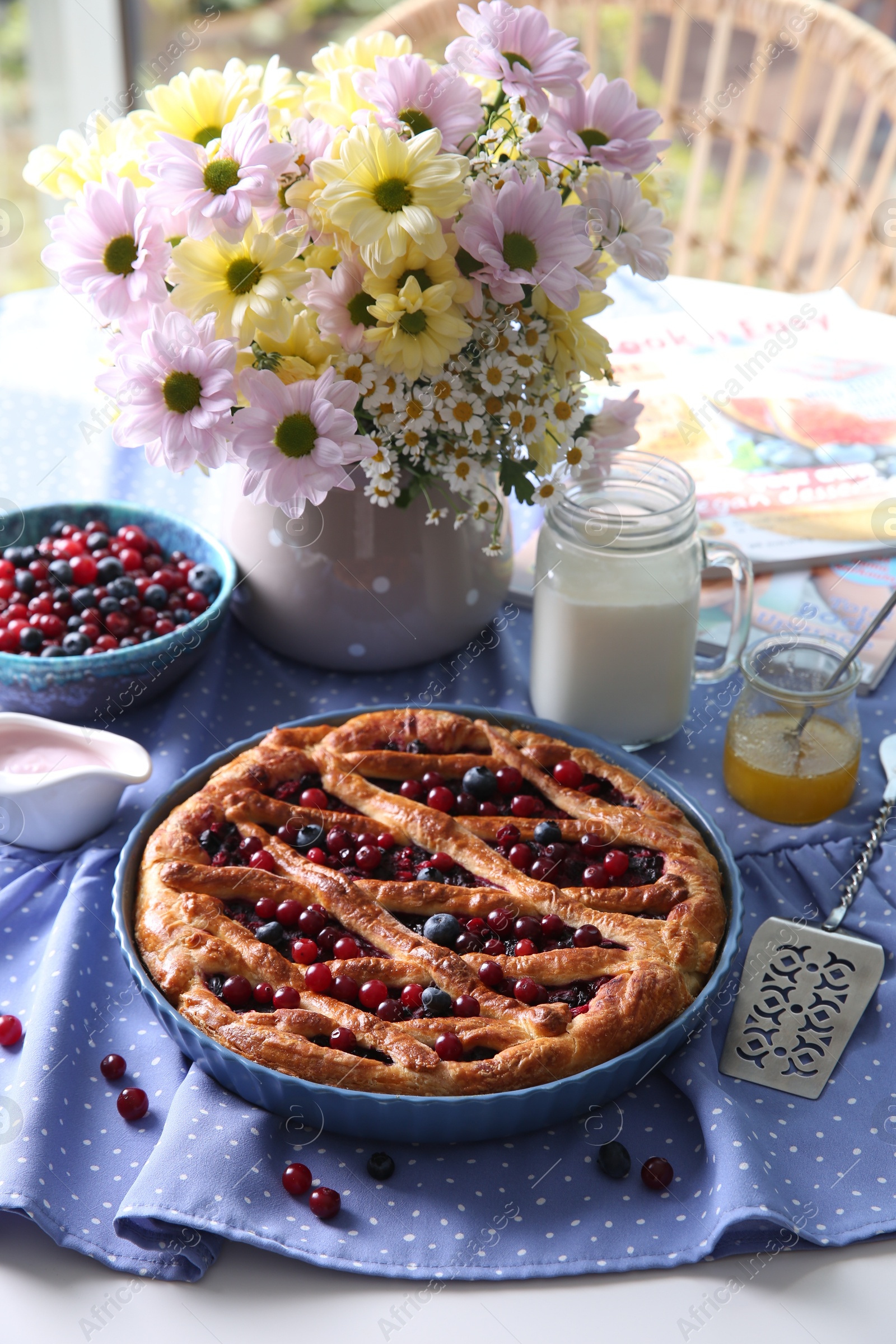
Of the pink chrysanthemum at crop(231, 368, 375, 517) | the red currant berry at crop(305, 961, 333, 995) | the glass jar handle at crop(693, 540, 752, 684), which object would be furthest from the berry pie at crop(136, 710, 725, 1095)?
the pink chrysanthemum at crop(231, 368, 375, 517)

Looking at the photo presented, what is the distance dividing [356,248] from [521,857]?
0.59 meters

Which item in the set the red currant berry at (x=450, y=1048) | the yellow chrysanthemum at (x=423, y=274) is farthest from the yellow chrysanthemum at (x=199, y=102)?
the red currant berry at (x=450, y=1048)

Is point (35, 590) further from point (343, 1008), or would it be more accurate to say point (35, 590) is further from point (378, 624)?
point (343, 1008)

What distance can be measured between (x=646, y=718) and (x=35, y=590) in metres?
0.73

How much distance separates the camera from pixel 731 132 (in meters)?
2.66

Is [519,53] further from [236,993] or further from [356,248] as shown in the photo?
[236,993]

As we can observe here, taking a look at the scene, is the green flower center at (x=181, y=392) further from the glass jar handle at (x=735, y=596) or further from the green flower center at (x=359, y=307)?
the glass jar handle at (x=735, y=596)

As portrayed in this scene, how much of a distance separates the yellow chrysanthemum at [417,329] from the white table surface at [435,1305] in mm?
741

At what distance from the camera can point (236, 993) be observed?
104cm

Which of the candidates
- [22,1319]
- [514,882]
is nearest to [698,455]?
[514,882]

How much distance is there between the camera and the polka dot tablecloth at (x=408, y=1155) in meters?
0.92

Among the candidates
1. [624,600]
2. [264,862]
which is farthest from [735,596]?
[264,862]

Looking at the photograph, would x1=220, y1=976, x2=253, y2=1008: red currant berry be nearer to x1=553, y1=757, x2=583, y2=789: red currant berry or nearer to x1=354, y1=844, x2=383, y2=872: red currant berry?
x1=354, y1=844, x2=383, y2=872: red currant berry

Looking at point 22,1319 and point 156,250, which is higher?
point 156,250
